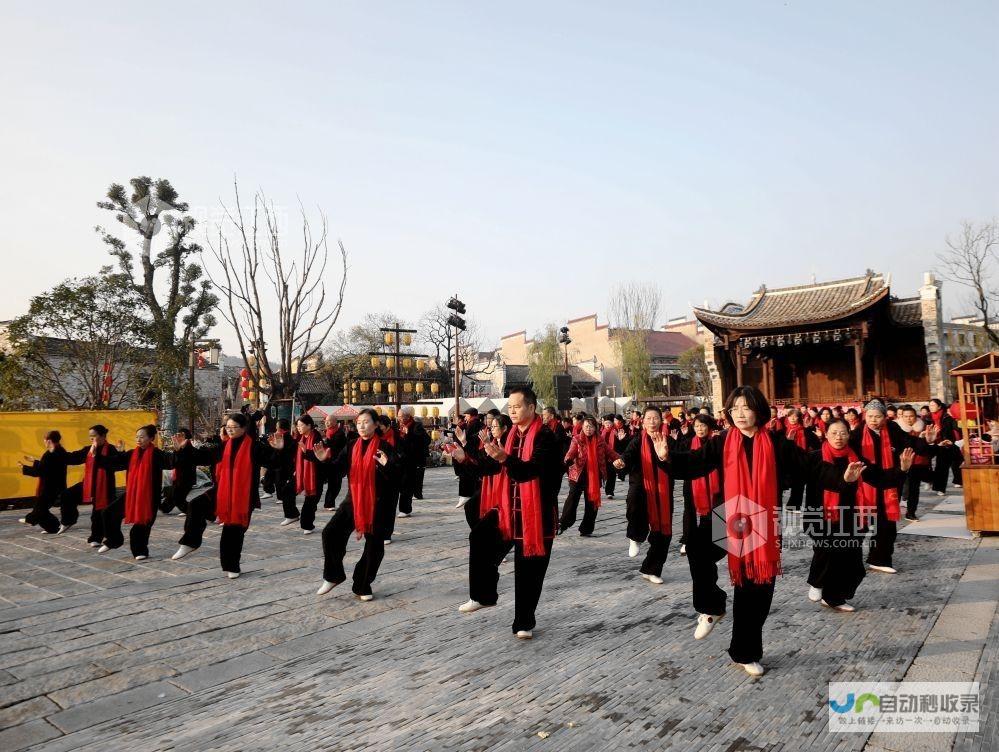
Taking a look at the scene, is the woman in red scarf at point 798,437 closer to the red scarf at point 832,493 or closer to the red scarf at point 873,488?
the red scarf at point 873,488

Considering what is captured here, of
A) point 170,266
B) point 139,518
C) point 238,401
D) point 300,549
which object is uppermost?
point 170,266

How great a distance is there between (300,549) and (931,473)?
1087 centimetres

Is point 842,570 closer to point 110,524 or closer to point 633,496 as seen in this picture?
point 633,496

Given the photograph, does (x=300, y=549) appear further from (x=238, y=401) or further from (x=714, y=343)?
(x=238, y=401)

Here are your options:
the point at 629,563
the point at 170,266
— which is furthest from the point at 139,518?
the point at 170,266

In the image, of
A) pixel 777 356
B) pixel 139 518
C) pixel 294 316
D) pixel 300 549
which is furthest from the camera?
pixel 777 356

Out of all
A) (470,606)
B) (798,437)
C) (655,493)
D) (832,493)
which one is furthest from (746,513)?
(798,437)

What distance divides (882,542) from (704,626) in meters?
2.67

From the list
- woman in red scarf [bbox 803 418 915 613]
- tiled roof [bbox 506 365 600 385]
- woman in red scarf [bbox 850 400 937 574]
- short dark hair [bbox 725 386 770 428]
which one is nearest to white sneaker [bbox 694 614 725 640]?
woman in red scarf [bbox 803 418 915 613]

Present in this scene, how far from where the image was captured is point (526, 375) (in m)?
48.4

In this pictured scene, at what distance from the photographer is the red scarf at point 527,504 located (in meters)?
4.16

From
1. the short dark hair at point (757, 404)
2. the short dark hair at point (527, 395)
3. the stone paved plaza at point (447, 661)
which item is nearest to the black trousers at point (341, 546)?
the stone paved plaza at point (447, 661)

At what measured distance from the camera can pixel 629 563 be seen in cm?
623

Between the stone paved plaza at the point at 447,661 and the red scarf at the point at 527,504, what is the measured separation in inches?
23.8
